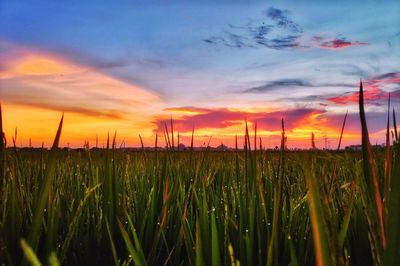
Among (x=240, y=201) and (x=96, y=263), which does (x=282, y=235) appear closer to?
(x=240, y=201)

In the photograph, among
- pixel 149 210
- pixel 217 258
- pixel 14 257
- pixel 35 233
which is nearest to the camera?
pixel 35 233

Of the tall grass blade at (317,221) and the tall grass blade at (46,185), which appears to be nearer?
the tall grass blade at (317,221)

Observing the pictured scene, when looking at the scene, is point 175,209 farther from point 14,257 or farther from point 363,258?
point 363,258

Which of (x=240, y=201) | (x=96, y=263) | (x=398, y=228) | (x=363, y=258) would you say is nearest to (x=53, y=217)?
(x=96, y=263)

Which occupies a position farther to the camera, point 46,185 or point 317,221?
point 46,185

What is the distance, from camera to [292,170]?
4059 mm

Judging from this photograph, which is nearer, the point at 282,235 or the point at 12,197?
the point at 12,197

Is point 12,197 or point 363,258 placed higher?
point 12,197

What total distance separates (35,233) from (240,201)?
0.87 m

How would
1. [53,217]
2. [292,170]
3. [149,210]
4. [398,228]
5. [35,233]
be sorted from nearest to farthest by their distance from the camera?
[398,228]
[35,233]
[53,217]
[149,210]
[292,170]

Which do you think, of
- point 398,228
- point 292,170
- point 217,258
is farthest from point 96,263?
point 292,170

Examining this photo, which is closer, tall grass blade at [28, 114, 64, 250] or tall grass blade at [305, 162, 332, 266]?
tall grass blade at [305, 162, 332, 266]

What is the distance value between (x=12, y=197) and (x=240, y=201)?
87cm

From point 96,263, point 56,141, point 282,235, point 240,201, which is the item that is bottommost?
point 96,263
